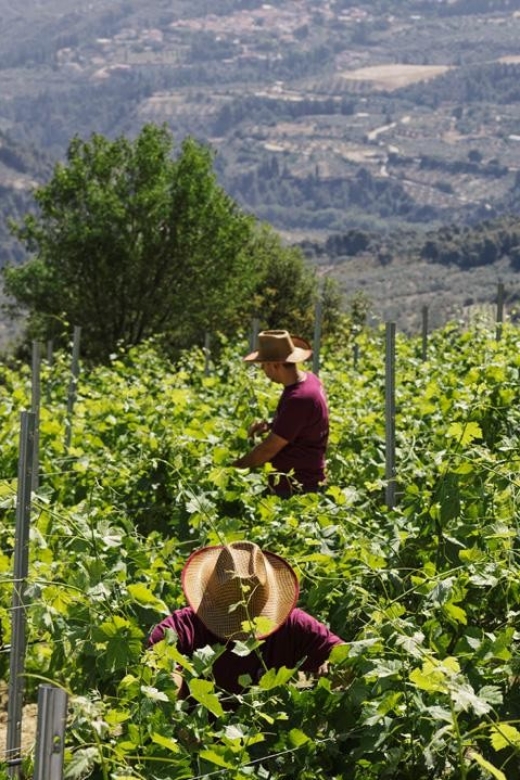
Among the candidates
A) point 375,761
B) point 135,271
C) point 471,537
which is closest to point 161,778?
point 375,761

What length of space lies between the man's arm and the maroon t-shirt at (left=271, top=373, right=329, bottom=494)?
30 millimetres

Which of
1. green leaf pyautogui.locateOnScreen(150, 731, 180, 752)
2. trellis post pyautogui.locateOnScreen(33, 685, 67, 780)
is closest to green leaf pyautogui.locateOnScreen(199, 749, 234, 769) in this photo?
green leaf pyautogui.locateOnScreen(150, 731, 180, 752)

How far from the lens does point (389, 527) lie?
4.93 meters

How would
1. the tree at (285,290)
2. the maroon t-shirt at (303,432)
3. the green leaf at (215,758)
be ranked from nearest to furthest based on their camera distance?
the green leaf at (215,758), the maroon t-shirt at (303,432), the tree at (285,290)

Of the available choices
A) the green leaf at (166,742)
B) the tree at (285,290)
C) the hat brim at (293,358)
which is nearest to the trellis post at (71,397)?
the hat brim at (293,358)

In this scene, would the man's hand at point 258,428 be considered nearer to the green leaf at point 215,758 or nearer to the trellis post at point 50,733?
the green leaf at point 215,758

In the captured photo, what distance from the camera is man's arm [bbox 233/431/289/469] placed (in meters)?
6.10

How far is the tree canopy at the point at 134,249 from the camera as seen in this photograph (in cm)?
3728

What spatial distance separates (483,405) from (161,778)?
3.55 m

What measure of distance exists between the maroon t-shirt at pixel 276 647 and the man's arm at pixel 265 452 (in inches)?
87.2

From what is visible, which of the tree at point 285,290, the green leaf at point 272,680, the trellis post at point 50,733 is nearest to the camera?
the trellis post at point 50,733

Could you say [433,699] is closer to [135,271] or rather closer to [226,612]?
[226,612]

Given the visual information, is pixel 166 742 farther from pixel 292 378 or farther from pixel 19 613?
pixel 292 378

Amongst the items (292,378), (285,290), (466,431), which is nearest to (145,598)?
(466,431)
